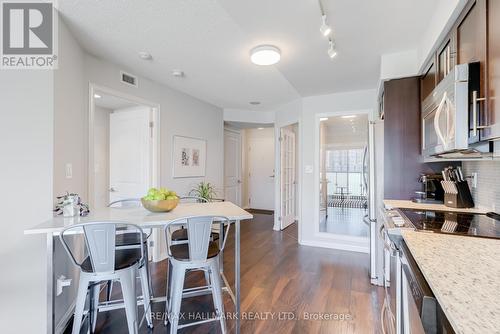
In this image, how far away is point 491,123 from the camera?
3.30 ft

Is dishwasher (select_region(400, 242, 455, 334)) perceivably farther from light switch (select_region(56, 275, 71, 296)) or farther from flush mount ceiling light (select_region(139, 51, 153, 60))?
flush mount ceiling light (select_region(139, 51, 153, 60))

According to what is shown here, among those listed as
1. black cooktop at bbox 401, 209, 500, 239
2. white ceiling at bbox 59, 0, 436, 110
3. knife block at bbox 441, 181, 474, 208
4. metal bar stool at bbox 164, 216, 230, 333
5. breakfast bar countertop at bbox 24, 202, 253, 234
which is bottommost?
metal bar stool at bbox 164, 216, 230, 333

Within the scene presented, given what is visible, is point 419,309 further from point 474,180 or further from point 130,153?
point 130,153

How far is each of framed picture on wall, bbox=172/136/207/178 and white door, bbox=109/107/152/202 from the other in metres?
0.44

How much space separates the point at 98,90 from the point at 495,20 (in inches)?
122

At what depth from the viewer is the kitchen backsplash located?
1532 millimetres

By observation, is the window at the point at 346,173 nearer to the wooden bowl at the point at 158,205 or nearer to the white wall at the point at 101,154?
the wooden bowl at the point at 158,205

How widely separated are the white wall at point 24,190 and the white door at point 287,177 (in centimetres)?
377

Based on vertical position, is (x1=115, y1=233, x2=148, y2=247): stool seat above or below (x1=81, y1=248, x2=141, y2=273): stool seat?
above

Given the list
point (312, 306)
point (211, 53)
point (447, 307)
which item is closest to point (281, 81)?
point (211, 53)

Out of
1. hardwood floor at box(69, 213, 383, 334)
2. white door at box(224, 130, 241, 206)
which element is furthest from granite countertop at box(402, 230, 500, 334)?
white door at box(224, 130, 241, 206)

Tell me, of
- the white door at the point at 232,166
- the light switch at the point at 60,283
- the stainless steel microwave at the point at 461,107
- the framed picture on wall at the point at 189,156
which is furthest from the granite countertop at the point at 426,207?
the white door at the point at 232,166

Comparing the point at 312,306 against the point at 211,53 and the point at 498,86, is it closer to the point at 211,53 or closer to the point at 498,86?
the point at 498,86

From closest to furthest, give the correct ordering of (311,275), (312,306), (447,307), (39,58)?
(447,307), (39,58), (312,306), (311,275)
